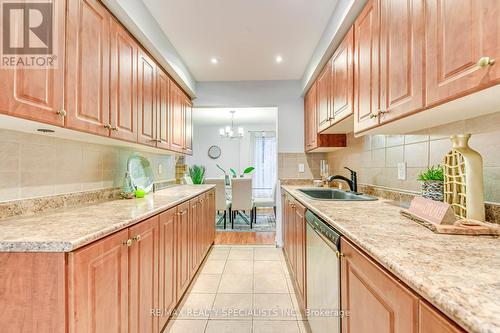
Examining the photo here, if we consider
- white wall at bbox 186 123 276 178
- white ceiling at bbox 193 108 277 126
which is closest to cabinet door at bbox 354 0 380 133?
white ceiling at bbox 193 108 277 126

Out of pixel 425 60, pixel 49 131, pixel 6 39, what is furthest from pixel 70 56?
pixel 425 60

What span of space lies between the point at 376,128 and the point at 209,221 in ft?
7.74

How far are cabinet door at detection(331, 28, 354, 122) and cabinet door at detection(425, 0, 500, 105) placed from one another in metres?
0.81

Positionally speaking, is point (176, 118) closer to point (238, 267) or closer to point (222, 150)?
point (238, 267)

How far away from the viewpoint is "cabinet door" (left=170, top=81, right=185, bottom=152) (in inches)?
106

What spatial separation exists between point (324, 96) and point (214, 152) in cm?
494

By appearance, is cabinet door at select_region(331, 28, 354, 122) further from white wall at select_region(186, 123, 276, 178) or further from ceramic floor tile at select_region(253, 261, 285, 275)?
white wall at select_region(186, 123, 276, 178)

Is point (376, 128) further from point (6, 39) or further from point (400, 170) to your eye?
point (6, 39)

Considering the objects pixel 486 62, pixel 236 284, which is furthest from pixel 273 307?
pixel 486 62

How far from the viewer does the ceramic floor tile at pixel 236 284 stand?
85.4 inches

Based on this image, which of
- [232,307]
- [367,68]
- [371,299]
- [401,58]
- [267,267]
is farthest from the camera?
[267,267]

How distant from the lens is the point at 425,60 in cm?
96

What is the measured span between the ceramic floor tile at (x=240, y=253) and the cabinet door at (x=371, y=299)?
83.0 inches

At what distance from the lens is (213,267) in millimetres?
2686
